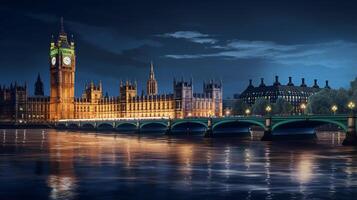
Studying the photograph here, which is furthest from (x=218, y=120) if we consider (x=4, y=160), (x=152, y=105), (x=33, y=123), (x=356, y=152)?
(x=33, y=123)

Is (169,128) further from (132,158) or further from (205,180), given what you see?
(205,180)

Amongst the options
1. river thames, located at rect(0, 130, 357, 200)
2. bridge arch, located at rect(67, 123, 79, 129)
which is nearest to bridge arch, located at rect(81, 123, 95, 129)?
bridge arch, located at rect(67, 123, 79, 129)

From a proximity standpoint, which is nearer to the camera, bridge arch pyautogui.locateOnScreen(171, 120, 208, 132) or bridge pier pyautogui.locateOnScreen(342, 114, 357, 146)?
bridge pier pyautogui.locateOnScreen(342, 114, 357, 146)

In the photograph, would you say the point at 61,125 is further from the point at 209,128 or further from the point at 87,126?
the point at 209,128

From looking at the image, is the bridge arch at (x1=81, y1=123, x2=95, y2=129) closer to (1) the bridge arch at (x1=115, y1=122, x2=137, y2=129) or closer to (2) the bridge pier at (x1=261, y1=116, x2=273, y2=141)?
(1) the bridge arch at (x1=115, y1=122, x2=137, y2=129)

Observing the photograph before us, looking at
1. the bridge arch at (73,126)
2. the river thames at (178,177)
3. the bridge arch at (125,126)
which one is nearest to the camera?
the river thames at (178,177)

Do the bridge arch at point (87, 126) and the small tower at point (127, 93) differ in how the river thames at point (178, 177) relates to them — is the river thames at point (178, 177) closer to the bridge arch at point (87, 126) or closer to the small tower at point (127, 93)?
the bridge arch at point (87, 126)

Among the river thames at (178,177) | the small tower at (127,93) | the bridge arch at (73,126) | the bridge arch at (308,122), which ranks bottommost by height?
the river thames at (178,177)

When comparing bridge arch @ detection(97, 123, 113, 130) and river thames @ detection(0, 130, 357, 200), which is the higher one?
bridge arch @ detection(97, 123, 113, 130)

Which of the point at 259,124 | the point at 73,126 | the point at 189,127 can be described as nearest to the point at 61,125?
the point at 73,126

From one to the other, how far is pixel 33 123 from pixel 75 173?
6497 inches

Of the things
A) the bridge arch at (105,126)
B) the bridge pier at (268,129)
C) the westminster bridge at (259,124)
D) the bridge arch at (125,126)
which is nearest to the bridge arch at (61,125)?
the bridge arch at (105,126)

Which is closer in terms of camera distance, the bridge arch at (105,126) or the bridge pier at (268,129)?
the bridge pier at (268,129)

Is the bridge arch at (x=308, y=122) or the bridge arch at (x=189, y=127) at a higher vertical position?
the bridge arch at (x=308, y=122)
